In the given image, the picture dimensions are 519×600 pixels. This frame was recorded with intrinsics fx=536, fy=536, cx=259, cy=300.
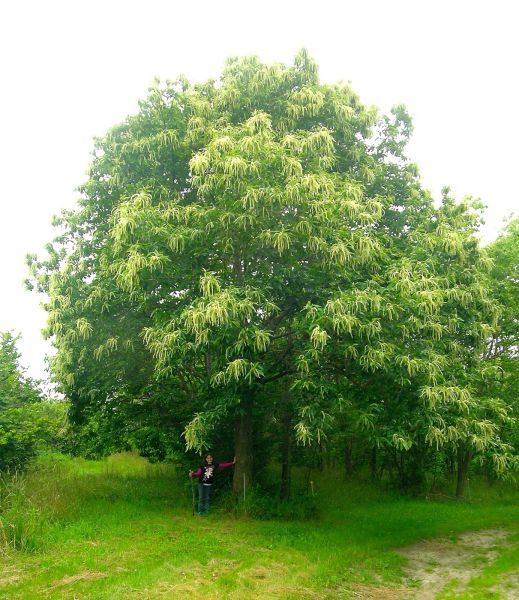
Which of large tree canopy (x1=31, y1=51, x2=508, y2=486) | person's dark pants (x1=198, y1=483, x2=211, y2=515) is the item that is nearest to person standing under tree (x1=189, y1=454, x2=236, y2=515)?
person's dark pants (x1=198, y1=483, x2=211, y2=515)

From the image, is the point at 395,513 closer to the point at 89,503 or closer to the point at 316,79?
the point at 89,503

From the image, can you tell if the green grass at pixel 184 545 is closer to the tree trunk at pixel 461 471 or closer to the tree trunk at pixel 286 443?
the tree trunk at pixel 286 443

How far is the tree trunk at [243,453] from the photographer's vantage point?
13.5m

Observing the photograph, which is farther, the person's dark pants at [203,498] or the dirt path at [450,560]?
the person's dark pants at [203,498]

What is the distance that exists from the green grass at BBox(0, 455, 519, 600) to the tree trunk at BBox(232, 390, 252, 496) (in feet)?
2.75

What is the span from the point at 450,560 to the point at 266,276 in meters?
6.78

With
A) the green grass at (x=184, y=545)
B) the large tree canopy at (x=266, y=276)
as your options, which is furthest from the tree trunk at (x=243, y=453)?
the green grass at (x=184, y=545)

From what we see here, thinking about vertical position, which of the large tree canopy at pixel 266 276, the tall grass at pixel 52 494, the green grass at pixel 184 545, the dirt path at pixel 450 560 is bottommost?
the dirt path at pixel 450 560

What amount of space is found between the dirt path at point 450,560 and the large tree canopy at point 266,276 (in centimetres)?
213

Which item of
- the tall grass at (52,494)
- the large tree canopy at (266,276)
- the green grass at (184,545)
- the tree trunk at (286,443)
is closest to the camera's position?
the green grass at (184,545)

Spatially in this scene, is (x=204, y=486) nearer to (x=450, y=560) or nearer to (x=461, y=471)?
(x=450, y=560)

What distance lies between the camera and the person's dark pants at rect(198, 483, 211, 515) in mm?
12758

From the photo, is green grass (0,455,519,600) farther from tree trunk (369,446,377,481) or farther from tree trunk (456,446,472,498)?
tree trunk (369,446,377,481)

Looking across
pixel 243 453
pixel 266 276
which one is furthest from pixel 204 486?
pixel 266 276
